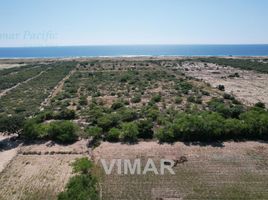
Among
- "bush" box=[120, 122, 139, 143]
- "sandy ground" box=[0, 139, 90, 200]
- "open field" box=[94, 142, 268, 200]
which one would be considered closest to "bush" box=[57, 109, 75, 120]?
"sandy ground" box=[0, 139, 90, 200]

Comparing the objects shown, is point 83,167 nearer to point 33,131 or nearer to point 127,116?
point 33,131

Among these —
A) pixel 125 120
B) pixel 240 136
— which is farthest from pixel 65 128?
pixel 240 136

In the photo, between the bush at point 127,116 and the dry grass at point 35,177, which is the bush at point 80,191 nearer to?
the dry grass at point 35,177

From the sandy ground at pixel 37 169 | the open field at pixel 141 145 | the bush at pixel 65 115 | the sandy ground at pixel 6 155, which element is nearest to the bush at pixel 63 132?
the open field at pixel 141 145

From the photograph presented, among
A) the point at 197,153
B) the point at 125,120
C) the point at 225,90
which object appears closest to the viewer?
the point at 197,153

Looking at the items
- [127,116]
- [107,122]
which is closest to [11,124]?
[107,122]

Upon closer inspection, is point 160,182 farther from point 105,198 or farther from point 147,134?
point 147,134
